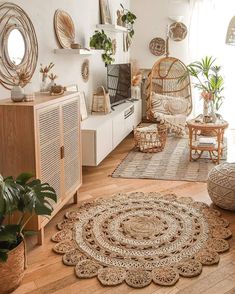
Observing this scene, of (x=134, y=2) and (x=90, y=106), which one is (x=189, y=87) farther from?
(x=90, y=106)

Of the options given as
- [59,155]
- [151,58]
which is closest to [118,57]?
[151,58]

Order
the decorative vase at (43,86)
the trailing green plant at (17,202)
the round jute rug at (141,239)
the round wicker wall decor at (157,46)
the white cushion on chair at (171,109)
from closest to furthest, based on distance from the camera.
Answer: the trailing green plant at (17,202), the round jute rug at (141,239), the decorative vase at (43,86), the white cushion on chair at (171,109), the round wicker wall decor at (157,46)

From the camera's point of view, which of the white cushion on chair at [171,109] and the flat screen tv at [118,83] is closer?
the flat screen tv at [118,83]

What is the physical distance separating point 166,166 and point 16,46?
2.38 metres

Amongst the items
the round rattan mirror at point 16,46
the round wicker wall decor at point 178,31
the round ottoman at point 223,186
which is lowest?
the round ottoman at point 223,186

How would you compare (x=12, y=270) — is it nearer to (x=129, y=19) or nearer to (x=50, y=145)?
(x=50, y=145)

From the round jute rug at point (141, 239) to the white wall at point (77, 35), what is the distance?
1.20 m

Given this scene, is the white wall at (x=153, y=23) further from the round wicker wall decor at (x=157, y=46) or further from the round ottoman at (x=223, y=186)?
the round ottoman at (x=223, y=186)

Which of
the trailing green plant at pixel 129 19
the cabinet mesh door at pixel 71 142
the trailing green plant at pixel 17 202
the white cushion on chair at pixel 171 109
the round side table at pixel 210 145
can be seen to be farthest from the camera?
the trailing green plant at pixel 129 19

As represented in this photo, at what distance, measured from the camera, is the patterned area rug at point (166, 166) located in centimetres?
426

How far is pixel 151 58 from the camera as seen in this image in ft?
23.1

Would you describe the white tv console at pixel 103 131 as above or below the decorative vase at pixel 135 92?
below

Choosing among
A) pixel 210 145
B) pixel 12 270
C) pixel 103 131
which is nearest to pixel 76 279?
pixel 12 270

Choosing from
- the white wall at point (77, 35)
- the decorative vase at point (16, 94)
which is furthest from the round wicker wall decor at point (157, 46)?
the decorative vase at point (16, 94)
